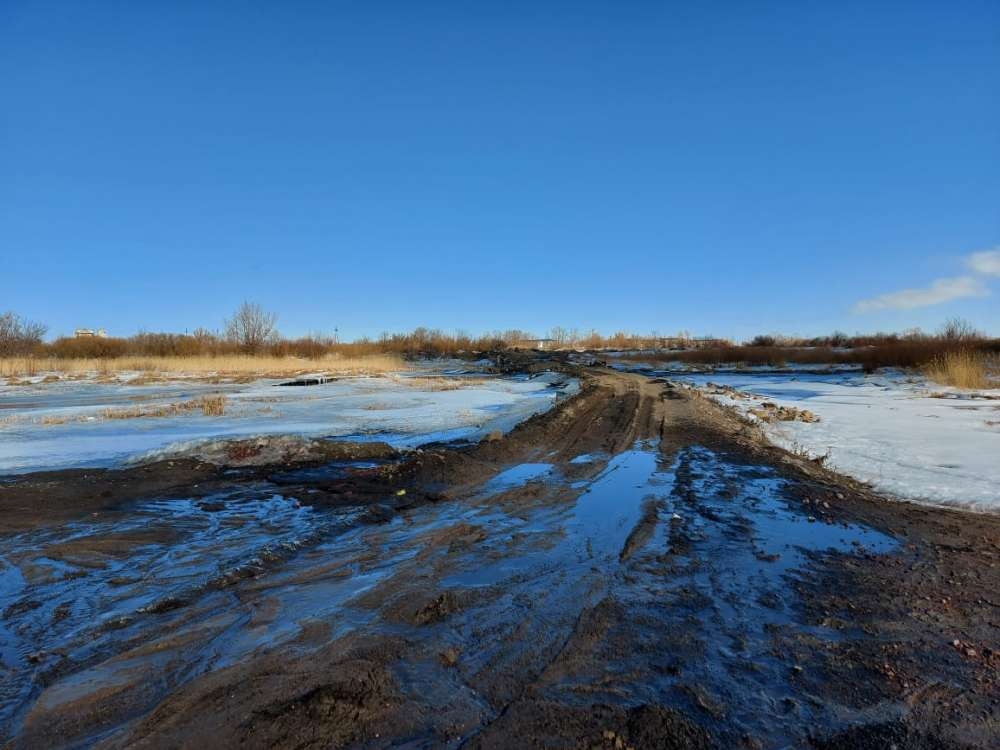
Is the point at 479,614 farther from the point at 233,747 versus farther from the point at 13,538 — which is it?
the point at 13,538

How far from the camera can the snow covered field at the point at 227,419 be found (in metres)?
8.74

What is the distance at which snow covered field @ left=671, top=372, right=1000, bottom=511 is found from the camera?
6289mm

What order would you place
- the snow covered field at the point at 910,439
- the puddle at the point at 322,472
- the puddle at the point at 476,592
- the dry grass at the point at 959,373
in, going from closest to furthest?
the puddle at the point at 476,592
the snow covered field at the point at 910,439
the puddle at the point at 322,472
the dry grass at the point at 959,373

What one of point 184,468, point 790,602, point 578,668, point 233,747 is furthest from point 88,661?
point 184,468

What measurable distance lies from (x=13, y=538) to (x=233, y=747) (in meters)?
4.16

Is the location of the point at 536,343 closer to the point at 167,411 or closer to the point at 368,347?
the point at 368,347

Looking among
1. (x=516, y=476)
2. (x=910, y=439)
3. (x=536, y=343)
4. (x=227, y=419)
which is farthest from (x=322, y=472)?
(x=536, y=343)

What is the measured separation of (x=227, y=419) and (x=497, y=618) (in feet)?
36.9

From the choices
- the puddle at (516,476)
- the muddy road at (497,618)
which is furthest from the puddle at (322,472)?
the puddle at (516,476)

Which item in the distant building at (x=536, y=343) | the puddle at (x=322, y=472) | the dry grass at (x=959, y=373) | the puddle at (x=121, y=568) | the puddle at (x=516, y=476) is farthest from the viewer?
the distant building at (x=536, y=343)

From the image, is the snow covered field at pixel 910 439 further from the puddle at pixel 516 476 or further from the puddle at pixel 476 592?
the puddle at pixel 516 476

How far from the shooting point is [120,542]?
465 cm

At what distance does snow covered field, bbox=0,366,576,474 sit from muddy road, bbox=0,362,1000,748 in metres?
2.54

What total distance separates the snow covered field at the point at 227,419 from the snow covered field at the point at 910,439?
237 inches
